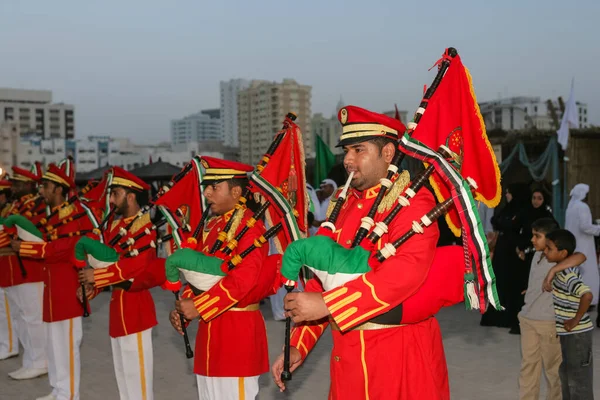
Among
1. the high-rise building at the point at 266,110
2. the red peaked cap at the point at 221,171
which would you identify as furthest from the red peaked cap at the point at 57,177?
the high-rise building at the point at 266,110

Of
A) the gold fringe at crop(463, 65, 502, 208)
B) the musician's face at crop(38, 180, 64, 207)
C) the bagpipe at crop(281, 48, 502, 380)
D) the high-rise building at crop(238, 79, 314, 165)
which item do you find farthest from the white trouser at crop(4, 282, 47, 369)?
the high-rise building at crop(238, 79, 314, 165)

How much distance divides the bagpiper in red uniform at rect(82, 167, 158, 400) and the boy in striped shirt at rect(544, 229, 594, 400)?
3214mm

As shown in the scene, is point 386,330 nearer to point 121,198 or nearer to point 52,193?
point 121,198

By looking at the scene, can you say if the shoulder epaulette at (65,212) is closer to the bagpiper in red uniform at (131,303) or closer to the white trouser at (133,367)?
the bagpiper in red uniform at (131,303)

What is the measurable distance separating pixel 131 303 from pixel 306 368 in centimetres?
272

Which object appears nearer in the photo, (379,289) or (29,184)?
(379,289)

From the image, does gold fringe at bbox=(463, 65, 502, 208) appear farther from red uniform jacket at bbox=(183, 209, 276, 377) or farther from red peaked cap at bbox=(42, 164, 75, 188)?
red peaked cap at bbox=(42, 164, 75, 188)

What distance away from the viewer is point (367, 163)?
297 cm

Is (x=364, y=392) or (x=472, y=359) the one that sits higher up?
(x=364, y=392)

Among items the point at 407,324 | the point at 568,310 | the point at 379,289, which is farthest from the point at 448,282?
the point at 568,310

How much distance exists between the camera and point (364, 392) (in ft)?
9.33

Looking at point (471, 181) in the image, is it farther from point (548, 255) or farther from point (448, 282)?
point (548, 255)

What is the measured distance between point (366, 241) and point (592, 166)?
1048cm

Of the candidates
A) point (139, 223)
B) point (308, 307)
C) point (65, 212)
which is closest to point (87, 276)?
point (139, 223)
